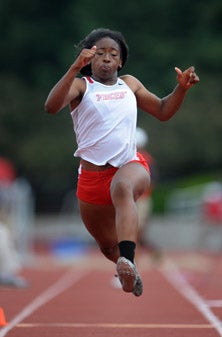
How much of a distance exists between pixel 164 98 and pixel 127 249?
1312 mm

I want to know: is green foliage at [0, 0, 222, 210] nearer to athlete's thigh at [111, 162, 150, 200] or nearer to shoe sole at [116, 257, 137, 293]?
athlete's thigh at [111, 162, 150, 200]

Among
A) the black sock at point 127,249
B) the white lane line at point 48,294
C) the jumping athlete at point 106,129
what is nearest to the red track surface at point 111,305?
the white lane line at point 48,294

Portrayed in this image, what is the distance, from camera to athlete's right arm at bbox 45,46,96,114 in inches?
302

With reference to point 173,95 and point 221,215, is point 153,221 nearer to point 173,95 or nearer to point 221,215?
point 221,215

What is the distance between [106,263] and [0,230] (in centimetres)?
687

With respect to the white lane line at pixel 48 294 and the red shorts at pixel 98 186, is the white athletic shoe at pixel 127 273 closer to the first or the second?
the red shorts at pixel 98 186

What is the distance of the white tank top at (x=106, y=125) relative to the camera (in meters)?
8.01

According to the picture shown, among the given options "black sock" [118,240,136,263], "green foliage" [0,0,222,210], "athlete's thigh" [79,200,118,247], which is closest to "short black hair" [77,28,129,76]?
"athlete's thigh" [79,200,118,247]

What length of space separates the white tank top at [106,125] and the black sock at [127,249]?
659 mm

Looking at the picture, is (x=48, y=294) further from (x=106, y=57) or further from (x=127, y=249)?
(x=127, y=249)

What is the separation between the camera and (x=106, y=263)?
2300 cm

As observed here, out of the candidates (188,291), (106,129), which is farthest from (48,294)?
(106,129)

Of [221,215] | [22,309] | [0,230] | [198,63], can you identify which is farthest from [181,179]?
[22,309]

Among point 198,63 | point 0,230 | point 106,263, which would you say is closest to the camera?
point 0,230
